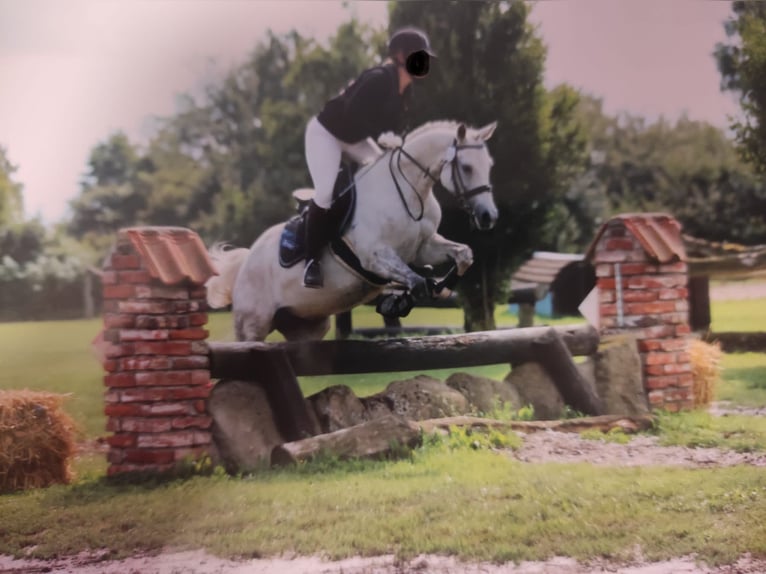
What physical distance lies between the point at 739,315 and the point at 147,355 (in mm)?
2057

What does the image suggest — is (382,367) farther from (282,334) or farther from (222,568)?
(222,568)

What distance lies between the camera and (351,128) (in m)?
2.32

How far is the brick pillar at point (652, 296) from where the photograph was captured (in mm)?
2723

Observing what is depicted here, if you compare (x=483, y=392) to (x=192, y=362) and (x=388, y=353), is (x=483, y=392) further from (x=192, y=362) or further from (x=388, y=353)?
(x=192, y=362)

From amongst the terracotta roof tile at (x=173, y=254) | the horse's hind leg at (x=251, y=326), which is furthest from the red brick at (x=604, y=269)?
the terracotta roof tile at (x=173, y=254)

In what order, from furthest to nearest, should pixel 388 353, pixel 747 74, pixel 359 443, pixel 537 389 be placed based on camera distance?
pixel 747 74, pixel 537 389, pixel 388 353, pixel 359 443

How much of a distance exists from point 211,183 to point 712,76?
181 cm

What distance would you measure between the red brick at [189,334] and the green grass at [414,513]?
15.8 inches

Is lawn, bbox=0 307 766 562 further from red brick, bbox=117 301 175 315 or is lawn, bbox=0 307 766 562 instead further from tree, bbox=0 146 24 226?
tree, bbox=0 146 24 226

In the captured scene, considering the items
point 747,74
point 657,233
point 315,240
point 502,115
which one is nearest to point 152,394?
point 315,240

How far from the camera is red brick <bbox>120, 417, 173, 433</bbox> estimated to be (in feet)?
7.31

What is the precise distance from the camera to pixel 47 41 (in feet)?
7.63

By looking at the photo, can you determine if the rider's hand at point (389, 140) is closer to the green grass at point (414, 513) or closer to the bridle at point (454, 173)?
the bridle at point (454, 173)

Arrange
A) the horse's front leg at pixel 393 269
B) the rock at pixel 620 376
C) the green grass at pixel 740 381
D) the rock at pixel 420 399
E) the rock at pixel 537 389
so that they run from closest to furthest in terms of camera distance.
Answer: the horse's front leg at pixel 393 269
the rock at pixel 420 399
the rock at pixel 537 389
the rock at pixel 620 376
the green grass at pixel 740 381
